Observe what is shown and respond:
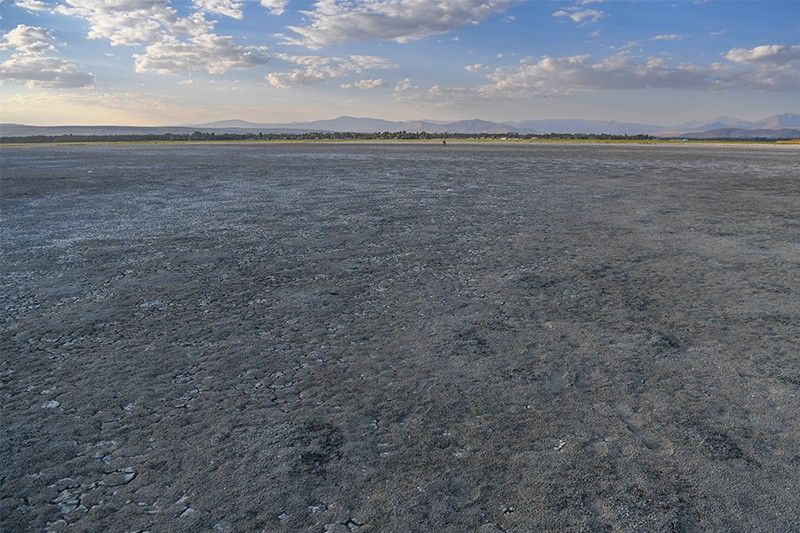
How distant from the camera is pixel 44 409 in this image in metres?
4.96

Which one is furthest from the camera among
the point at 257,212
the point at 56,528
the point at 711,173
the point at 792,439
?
the point at 711,173

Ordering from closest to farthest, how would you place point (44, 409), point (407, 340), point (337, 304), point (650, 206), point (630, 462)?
point (630, 462)
point (44, 409)
point (407, 340)
point (337, 304)
point (650, 206)

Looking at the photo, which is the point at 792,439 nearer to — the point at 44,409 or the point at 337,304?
the point at 337,304

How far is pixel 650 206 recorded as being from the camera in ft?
58.3

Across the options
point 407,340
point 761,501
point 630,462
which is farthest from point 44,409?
point 761,501

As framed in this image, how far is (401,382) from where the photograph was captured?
18.1 feet

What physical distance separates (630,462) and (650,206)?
15.4 m

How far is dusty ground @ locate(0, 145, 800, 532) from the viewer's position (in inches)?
147

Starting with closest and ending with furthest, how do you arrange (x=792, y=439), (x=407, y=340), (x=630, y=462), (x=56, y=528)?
1. (x=56, y=528)
2. (x=630, y=462)
3. (x=792, y=439)
4. (x=407, y=340)

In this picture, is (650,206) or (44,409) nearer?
(44,409)

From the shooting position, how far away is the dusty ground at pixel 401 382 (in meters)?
3.73

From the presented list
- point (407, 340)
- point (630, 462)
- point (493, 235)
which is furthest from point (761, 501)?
point (493, 235)

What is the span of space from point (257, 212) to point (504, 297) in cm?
1040

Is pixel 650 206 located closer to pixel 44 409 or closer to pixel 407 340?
pixel 407 340
